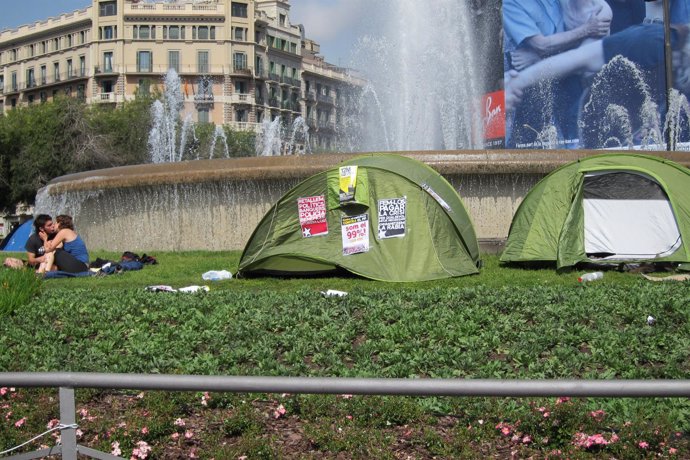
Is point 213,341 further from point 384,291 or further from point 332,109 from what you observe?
point 332,109

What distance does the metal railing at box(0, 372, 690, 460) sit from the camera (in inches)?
113

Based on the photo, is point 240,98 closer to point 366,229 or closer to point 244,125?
point 244,125

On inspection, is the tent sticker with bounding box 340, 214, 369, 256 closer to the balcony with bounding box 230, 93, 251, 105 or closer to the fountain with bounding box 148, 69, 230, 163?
the fountain with bounding box 148, 69, 230, 163

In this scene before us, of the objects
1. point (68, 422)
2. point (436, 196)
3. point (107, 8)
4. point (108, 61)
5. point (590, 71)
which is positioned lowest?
point (68, 422)

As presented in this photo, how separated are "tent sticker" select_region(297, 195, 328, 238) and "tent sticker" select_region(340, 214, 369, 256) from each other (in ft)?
0.84

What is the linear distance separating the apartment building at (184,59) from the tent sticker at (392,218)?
63091 mm

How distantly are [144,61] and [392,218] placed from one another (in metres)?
71.5

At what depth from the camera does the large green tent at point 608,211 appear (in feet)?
35.0

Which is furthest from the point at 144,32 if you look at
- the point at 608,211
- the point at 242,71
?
the point at 608,211

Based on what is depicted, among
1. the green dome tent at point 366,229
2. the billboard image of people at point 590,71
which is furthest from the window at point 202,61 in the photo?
the green dome tent at point 366,229

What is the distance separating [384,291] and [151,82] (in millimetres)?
69916

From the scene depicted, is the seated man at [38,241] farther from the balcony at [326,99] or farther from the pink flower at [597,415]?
the balcony at [326,99]

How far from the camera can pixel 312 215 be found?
10.5 meters

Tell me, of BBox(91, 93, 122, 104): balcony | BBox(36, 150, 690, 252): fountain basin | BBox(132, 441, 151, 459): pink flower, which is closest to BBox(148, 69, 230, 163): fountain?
BBox(91, 93, 122, 104): balcony
